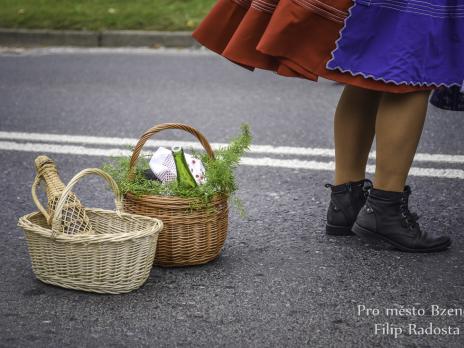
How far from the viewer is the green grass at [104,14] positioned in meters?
8.66

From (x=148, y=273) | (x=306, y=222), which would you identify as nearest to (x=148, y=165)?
(x=148, y=273)

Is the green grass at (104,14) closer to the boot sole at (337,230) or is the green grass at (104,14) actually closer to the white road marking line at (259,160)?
the white road marking line at (259,160)

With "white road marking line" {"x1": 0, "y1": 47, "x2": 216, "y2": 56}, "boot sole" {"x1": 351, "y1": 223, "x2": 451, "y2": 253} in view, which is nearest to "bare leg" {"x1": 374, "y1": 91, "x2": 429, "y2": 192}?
"boot sole" {"x1": 351, "y1": 223, "x2": 451, "y2": 253}

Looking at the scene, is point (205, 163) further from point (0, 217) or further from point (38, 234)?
point (0, 217)

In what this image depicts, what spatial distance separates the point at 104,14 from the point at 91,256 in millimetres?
6868

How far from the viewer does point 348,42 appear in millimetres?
2664

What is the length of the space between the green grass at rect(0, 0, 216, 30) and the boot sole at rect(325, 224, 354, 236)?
18.8 ft

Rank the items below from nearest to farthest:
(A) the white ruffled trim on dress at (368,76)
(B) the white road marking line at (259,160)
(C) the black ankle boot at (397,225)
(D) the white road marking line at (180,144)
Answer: (A) the white ruffled trim on dress at (368,76), (C) the black ankle boot at (397,225), (B) the white road marking line at (259,160), (D) the white road marking line at (180,144)

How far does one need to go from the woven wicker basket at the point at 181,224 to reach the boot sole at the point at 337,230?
52 cm

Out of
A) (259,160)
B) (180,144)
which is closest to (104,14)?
(180,144)

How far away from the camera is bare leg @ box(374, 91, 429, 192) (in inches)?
108

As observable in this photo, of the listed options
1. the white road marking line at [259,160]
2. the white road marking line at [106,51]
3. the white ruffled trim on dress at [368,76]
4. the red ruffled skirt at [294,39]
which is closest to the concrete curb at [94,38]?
the white road marking line at [106,51]

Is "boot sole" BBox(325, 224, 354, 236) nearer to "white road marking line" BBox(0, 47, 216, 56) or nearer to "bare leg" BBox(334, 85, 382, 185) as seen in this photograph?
"bare leg" BBox(334, 85, 382, 185)

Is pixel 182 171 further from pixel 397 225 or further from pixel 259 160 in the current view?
pixel 259 160
